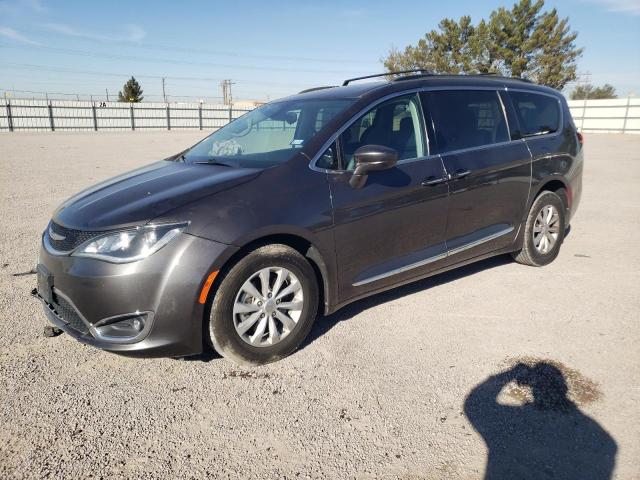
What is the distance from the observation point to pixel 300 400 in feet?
9.21

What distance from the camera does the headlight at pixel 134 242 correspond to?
2.76m

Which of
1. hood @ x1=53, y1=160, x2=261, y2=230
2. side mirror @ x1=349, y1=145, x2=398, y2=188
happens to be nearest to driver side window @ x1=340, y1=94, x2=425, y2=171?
side mirror @ x1=349, y1=145, x2=398, y2=188

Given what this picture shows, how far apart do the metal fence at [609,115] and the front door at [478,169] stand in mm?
32893

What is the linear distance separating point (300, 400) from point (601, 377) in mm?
1816

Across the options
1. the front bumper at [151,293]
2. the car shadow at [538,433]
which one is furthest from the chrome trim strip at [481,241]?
the front bumper at [151,293]

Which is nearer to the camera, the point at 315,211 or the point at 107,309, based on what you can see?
the point at 107,309

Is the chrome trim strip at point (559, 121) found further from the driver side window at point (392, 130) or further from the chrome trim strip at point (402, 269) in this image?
the chrome trim strip at point (402, 269)

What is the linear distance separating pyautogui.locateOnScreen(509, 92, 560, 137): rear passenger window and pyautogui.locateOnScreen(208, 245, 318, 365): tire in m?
2.85

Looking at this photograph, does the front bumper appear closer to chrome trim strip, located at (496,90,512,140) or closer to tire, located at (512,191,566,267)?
chrome trim strip, located at (496,90,512,140)

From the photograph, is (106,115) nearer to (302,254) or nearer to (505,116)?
(505,116)

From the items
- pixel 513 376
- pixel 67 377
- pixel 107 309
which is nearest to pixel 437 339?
pixel 513 376

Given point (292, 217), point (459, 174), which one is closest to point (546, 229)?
point (459, 174)

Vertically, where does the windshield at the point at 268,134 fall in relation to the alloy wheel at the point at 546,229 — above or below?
above

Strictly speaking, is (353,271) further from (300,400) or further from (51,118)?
(51,118)
